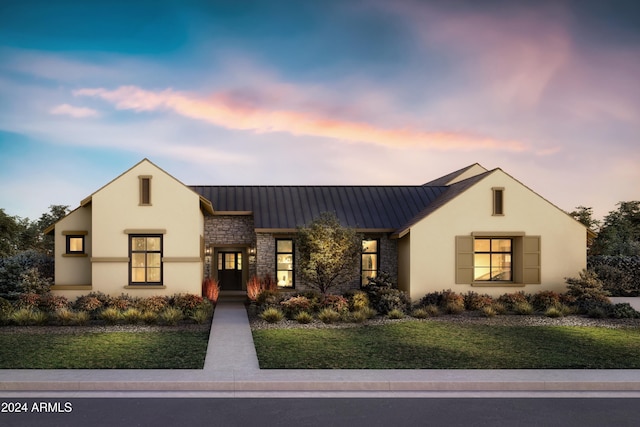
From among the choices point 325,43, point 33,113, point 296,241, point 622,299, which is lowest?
point 622,299

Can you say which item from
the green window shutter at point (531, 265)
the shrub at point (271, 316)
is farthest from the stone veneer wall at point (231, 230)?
the green window shutter at point (531, 265)

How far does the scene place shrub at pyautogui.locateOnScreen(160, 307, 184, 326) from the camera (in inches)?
585

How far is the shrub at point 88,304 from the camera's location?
1620cm

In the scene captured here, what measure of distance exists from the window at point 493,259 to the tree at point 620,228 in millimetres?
13820

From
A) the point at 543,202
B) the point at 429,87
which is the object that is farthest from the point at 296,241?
the point at 543,202

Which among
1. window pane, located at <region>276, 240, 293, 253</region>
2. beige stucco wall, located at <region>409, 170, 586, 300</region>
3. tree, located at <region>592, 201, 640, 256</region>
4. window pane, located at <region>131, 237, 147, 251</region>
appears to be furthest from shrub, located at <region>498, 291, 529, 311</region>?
tree, located at <region>592, 201, 640, 256</region>

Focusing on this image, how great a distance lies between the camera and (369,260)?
2108 centimetres

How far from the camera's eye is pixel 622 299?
21.5 metres

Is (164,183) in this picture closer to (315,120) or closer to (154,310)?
(154,310)

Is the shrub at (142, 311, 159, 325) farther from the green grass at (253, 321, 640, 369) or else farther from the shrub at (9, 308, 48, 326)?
the green grass at (253, 321, 640, 369)

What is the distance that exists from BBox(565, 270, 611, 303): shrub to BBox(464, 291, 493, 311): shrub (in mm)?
3104

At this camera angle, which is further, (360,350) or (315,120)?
(315,120)
